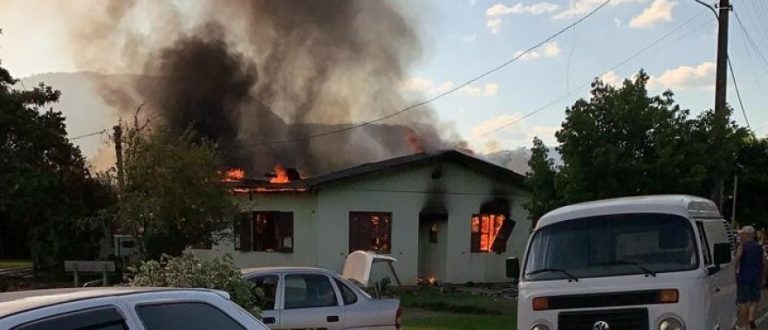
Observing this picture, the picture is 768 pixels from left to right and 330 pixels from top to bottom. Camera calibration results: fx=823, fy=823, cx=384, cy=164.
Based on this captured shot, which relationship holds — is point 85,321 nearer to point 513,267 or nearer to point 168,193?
point 513,267

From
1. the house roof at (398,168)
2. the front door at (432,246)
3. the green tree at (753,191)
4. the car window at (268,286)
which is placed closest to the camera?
the car window at (268,286)

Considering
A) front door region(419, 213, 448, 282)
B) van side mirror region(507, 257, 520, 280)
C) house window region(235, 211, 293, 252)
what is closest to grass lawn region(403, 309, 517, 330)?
van side mirror region(507, 257, 520, 280)

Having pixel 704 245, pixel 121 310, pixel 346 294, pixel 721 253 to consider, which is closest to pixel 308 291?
pixel 346 294

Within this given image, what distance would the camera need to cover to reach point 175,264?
7.61 m

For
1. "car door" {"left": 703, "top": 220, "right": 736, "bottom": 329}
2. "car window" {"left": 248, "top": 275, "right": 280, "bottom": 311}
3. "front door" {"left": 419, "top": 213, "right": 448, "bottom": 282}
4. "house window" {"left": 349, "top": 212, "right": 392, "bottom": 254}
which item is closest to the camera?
"car door" {"left": 703, "top": 220, "right": 736, "bottom": 329}

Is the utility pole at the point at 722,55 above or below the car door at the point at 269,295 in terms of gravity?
above

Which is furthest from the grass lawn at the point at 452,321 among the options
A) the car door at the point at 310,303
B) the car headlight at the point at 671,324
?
the car headlight at the point at 671,324

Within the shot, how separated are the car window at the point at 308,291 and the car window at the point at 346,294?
127 millimetres

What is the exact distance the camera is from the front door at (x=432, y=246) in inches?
992

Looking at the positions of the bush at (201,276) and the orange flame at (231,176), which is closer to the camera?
the bush at (201,276)

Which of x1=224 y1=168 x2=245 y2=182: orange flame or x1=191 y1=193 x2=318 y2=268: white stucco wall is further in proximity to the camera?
x1=191 y1=193 x2=318 y2=268: white stucco wall

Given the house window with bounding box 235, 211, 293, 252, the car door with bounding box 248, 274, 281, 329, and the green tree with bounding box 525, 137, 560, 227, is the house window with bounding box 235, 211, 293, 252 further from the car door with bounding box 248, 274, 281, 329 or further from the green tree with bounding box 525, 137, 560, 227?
the car door with bounding box 248, 274, 281, 329

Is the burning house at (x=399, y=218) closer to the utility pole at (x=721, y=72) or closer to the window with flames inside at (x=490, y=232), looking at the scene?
the window with flames inside at (x=490, y=232)

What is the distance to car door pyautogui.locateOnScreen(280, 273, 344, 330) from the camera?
9547mm
